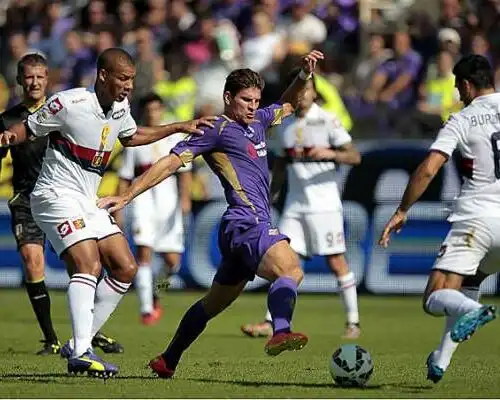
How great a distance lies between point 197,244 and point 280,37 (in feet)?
14.7

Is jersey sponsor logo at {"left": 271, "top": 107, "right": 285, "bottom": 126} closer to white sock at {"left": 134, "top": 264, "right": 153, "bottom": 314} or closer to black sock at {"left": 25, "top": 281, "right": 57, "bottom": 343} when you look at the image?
black sock at {"left": 25, "top": 281, "right": 57, "bottom": 343}

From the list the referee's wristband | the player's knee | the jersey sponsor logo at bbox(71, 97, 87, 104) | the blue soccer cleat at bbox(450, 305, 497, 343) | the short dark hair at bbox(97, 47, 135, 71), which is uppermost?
the short dark hair at bbox(97, 47, 135, 71)

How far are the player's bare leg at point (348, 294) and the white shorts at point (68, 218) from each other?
4.55 m

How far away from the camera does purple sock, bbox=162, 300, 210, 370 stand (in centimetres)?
1002

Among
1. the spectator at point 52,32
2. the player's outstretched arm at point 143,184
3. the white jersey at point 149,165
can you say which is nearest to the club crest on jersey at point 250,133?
the player's outstretched arm at point 143,184

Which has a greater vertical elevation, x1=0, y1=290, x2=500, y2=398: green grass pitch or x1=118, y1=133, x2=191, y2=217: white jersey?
x1=118, y1=133, x2=191, y2=217: white jersey

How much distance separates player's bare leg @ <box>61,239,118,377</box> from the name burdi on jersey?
3.07m

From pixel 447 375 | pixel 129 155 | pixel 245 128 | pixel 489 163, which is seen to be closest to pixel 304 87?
pixel 245 128

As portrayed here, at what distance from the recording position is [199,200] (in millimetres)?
18906

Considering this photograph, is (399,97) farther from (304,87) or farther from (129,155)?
(304,87)

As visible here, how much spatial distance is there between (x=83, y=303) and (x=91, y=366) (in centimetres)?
54

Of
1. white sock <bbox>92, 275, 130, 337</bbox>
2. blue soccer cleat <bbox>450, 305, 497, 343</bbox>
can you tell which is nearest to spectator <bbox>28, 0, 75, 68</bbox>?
white sock <bbox>92, 275, 130, 337</bbox>

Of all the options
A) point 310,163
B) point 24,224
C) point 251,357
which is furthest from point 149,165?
point 251,357

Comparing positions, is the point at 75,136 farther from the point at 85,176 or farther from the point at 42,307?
the point at 42,307
